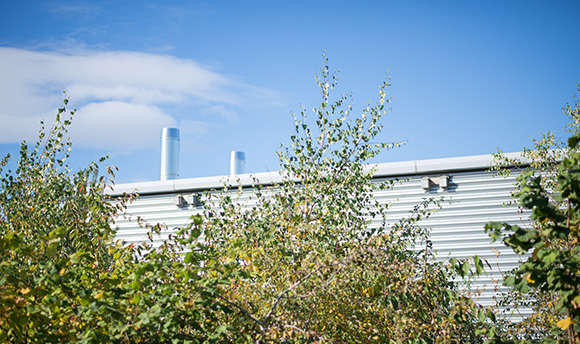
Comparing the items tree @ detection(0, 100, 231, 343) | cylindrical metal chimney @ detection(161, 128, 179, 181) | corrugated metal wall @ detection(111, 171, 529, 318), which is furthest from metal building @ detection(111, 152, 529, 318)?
cylindrical metal chimney @ detection(161, 128, 179, 181)

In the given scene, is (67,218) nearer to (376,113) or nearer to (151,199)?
(376,113)

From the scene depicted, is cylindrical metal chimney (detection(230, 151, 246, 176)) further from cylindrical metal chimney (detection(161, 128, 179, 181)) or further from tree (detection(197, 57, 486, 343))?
tree (detection(197, 57, 486, 343))

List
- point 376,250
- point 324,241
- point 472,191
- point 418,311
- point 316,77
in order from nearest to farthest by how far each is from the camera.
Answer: point 376,250, point 418,311, point 324,241, point 316,77, point 472,191

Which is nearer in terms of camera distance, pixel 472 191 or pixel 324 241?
pixel 324 241

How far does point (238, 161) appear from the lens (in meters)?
27.1

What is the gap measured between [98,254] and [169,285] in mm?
2036

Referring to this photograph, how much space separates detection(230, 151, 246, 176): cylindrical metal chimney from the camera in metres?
26.9

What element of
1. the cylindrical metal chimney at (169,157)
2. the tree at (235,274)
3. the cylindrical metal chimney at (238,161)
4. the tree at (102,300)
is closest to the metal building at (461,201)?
the tree at (235,274)

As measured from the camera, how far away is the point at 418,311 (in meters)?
4.69

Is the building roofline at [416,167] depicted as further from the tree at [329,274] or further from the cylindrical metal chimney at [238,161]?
the cylindrical metal chimney at [238,161]

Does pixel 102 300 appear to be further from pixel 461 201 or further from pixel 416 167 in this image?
pixel 461 201

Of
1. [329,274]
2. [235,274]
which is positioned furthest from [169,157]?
[235,274]

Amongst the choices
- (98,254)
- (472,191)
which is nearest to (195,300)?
(98,254)

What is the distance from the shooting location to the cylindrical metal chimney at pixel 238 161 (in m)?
26.9
